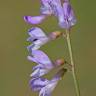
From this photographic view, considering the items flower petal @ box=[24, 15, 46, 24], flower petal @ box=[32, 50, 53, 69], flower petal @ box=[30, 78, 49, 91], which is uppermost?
flower petal @ box=[24, 15, 46, 24]

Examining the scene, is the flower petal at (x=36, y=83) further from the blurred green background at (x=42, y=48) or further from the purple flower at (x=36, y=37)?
the blurred green background at (x=42, y=48)

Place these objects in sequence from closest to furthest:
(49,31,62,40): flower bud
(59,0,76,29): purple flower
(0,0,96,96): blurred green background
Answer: (59,0,76,29): purple flower, (49,31,62,40): flower bud, (0,0,96,96): blurred green background

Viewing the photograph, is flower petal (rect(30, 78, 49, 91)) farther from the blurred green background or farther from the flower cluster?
the blurred green background

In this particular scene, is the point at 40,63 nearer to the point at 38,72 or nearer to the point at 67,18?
the point at 38,72

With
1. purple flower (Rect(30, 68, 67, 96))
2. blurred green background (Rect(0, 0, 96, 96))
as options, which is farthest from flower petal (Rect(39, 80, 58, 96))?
blurred green background (Rect(0, 0, 96, 96))

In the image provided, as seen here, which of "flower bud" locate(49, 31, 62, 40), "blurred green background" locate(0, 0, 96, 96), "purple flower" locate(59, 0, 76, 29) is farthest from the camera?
"blurred green background" locate(0, 0, 96, 96)

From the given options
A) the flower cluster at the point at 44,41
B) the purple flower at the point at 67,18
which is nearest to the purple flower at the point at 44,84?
the flower cluster at the point at 44,41

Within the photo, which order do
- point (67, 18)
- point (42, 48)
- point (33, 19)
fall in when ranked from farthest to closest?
point (42, 48) → point (33, 19) → point (67, 18)

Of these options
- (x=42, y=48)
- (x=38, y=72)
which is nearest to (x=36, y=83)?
(x=38, y=72)

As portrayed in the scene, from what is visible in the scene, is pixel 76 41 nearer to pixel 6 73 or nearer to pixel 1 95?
pixel 6 73
